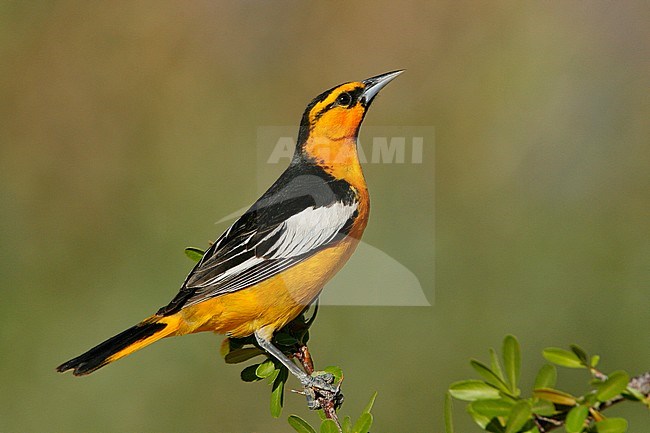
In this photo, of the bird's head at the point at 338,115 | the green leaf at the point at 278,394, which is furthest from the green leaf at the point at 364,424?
the bird's head at the point at 338,115

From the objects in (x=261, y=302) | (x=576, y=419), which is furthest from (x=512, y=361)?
(x=261, y=302)

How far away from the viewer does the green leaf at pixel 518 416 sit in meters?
1.37

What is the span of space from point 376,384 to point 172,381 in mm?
1140

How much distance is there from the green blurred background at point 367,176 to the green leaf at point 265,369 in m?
1.95

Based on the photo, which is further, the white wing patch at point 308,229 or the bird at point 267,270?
the white wing patch at point 308,229

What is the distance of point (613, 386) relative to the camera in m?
1.30

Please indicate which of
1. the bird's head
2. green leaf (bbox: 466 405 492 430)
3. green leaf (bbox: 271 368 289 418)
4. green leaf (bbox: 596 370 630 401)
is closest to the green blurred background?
the bird's head

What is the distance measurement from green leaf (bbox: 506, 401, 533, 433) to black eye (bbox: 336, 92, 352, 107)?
7.14 ft

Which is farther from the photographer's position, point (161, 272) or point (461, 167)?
point (461, 167)

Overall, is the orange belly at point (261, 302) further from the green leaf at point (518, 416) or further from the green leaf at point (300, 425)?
the green leaf at point (518, 416)

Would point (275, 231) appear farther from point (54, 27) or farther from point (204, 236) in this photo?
point (54, 27)

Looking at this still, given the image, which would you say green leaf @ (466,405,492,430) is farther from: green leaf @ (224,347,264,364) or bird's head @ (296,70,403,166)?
bird's head @ (296,70,403,166)

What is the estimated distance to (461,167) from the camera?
19.4ft

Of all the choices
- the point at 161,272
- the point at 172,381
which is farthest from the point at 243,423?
the point at 161,272
